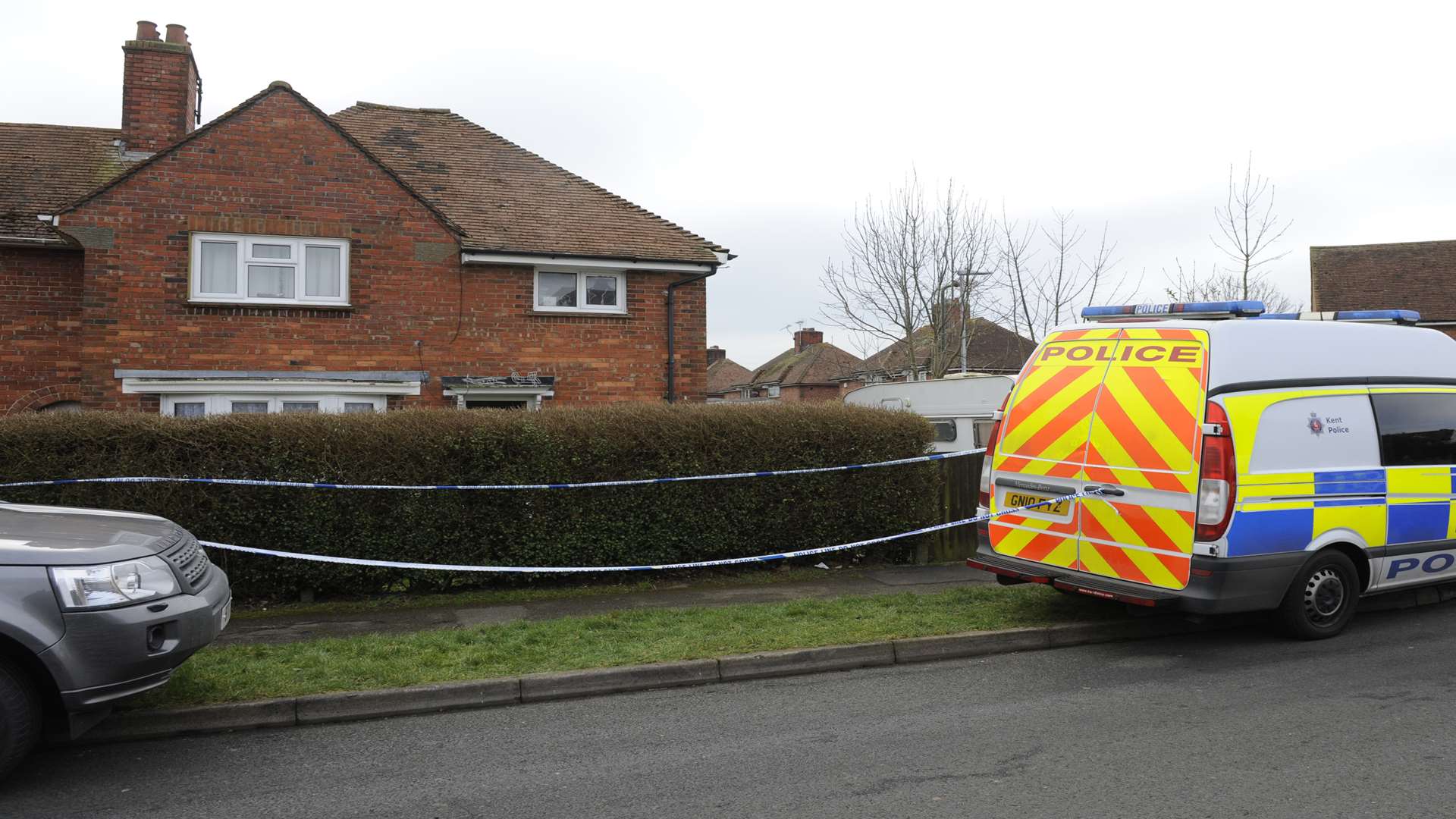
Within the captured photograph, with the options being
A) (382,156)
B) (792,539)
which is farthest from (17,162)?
(792,539)

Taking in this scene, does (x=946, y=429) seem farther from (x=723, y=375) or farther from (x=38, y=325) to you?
(x=723, y=375)

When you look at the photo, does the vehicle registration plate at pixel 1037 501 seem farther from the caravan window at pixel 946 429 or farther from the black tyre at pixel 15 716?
the caravan window at pixel 946 429

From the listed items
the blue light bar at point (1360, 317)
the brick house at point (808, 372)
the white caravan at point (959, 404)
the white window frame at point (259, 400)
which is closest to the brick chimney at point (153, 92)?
the white window frame at point (259, 400)

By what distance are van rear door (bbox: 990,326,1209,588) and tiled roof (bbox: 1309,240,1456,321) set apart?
2980 cm

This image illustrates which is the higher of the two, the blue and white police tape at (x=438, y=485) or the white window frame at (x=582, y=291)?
the white window frame at (x=582, y=291)

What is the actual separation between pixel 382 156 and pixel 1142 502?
1385 cm

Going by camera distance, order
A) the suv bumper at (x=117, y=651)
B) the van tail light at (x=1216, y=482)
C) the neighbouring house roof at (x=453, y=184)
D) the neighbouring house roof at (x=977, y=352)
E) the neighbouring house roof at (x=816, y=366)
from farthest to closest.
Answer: the neighbouring house roof at (x=816, y=366)
the neighbouring house roof at (x=977, y=352)
the neighbouring house roof at (x=453, y=184)
the van tail light at (x=1216, y=482)
the suv bumper at (x=117, y=651)

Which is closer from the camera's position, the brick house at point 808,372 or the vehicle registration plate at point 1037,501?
the vehicle registration plate at point 1037,501

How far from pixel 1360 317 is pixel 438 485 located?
24.9 feet

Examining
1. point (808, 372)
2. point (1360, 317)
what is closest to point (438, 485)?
point (1360, 317)

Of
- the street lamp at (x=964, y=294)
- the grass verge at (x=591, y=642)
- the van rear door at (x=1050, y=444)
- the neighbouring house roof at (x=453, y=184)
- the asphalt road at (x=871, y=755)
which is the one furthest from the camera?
the street lamp at (x=964, y=294)

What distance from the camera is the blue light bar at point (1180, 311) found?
7.12m

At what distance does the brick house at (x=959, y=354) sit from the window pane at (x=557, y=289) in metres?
9.12

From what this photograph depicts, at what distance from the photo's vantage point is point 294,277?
1369 centimetres
